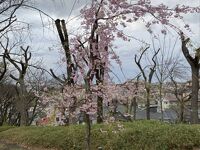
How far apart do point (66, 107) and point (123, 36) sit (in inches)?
145

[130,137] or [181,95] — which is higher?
[181,95]

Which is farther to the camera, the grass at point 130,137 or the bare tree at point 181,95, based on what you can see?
the bare tree at point 181,95

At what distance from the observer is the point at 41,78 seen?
1738 inches

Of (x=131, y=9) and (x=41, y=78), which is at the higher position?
(x=41, y=78)

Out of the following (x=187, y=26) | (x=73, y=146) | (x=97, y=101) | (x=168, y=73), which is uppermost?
(x=168, y=73)

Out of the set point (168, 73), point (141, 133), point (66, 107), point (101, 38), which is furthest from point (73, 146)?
point (168, 73)

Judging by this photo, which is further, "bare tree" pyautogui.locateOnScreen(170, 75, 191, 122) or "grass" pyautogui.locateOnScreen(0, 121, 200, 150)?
"bare tree" pyautogui.locateOnScreen(170, 75, 191, 122)

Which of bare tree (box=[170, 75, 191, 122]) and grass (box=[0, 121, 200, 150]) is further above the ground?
bare tree (box=[170, 75, 191, 122])

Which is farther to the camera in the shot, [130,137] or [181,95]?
[181,95]

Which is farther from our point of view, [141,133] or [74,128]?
[74,128]

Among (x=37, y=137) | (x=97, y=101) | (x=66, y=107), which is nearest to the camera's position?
(x=97, y=101)

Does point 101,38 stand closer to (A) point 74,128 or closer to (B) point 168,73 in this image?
(A) point 74,128

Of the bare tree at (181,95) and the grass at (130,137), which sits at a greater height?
the bare tree at (181,95)

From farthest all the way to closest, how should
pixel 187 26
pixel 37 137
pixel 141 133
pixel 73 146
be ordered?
1. pixel 37 137
2. pixel 73 146
3. pixel 141 133
4. pixel 187 26
